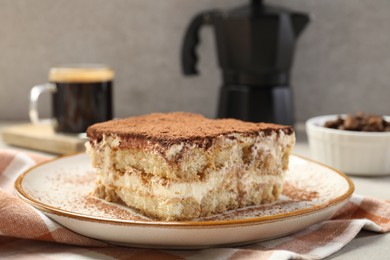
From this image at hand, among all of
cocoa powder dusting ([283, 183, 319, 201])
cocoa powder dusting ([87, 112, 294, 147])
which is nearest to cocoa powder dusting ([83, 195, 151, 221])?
cocoa powder dusting ([87, 112, 294, 147])

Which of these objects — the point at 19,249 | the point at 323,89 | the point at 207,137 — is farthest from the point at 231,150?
the point at 323,89

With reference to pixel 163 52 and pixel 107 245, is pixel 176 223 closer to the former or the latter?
pixel 107 245

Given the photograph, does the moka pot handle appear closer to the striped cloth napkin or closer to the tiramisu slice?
the tiramisu slice

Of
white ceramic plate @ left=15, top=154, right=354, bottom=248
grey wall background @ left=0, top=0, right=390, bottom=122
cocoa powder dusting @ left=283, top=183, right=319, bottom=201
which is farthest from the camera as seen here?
grey wall background @ left=0, top=0, right=390, bottom=122

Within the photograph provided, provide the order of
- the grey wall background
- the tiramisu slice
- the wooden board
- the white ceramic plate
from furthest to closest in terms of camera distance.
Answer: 1. the grey wall background
2. the wooden board
3. the tiramisu slice
4. the white ceramic plate

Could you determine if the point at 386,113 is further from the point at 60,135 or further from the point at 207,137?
the point at 207,137

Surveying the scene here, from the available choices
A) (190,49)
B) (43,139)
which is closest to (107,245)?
(43,139)

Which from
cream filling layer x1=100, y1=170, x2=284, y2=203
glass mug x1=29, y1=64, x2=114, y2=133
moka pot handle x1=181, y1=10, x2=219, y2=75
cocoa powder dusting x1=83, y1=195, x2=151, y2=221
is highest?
moka pot handle x1=181, y1=10, x2=219, y2=75
